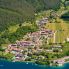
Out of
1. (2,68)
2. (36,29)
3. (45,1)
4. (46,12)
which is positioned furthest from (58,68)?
(45,1)

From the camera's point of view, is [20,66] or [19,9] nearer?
[20,66]

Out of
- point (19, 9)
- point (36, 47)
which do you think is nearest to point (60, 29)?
point (36, 47)

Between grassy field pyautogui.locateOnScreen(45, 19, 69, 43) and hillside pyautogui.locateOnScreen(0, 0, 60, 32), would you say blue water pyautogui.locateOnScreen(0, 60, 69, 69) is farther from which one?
hillside pyautogui.locateOnScreen(0, 0, 60, 32)

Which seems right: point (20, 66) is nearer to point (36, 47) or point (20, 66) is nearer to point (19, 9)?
point (36, 47)

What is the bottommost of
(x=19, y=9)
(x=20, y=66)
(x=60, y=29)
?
(x=20, y=66)

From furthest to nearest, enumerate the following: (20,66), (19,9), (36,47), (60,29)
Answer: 1. (19,9)
2. (60,29)
3. (36,47)
4. (20,66)

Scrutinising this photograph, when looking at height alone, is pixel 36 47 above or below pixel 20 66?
above

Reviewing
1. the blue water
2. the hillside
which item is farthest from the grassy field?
the blue water

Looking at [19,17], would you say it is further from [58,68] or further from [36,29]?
[58,68]
